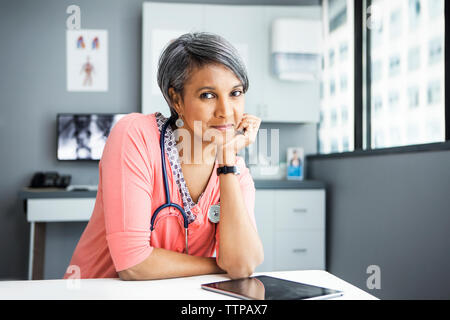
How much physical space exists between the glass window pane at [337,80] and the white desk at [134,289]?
234cm

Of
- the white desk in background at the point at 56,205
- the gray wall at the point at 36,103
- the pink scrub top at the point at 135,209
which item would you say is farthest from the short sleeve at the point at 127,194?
the gray wall at the point at 36,103

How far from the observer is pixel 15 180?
3.49m

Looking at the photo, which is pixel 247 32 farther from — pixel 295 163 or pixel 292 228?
pixel 292 228

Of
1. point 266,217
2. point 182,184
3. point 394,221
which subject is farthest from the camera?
point 266,217

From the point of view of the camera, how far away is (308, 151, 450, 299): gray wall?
1888 mm

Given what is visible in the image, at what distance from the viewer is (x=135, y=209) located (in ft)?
3.59

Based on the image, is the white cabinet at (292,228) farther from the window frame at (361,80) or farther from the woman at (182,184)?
the woman at (182,184)

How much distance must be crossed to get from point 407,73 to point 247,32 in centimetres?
140

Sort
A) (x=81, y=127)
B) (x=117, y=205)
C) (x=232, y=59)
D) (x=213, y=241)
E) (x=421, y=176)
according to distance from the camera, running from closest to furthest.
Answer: (x=117, y=205), (x=232, y=59), (x=213, y=241), (x=421, y=176), (x=81, y=127)

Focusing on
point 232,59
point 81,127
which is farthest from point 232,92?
point 81,127

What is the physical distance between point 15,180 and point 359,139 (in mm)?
2734

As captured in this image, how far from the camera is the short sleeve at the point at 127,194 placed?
1.08 m

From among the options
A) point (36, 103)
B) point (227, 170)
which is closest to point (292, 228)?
point (227, 170)

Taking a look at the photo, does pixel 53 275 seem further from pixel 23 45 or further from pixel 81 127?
pixel 23 45
